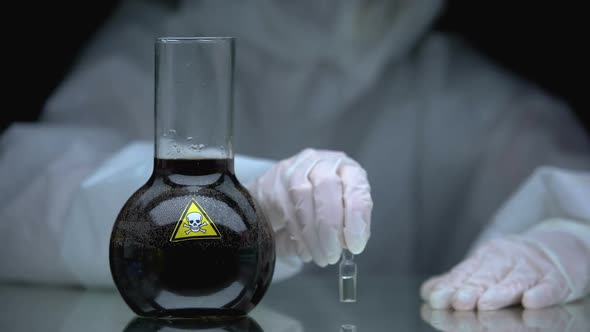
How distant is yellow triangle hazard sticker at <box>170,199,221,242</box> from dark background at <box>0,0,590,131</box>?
3.26 feet

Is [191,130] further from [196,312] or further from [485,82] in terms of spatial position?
[485,82]

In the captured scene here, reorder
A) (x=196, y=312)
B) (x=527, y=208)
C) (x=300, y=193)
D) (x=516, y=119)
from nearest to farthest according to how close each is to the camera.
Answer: (x=196, y=312) → (x=300, y=193) → (x=527, y=208) → (x=516, y=119)

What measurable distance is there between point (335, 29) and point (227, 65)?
83 centimetres

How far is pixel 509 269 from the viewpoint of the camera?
4.09ft

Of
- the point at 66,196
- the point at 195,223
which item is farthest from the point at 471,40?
the point at 195,223

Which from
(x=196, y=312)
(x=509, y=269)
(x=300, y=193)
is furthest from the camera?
(x=509, y=269)

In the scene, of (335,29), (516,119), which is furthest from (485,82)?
(335,29)

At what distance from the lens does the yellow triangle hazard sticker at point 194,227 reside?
912 mm

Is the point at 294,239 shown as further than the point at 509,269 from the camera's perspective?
No

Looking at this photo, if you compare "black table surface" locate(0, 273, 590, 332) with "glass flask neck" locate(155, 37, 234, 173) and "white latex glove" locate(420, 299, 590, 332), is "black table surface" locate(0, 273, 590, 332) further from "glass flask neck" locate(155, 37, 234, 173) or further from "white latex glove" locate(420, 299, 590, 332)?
"glass flask neck" locate(155, 37, 234, 173)

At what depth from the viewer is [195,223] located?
3.01ft

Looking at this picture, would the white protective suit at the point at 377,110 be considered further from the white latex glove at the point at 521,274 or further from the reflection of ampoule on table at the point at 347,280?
the reflection of ampoule on table at the point at 347,280

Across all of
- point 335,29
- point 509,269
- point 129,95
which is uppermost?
point 335,29

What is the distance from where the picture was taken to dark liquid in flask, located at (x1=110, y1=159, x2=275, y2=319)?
91cm
